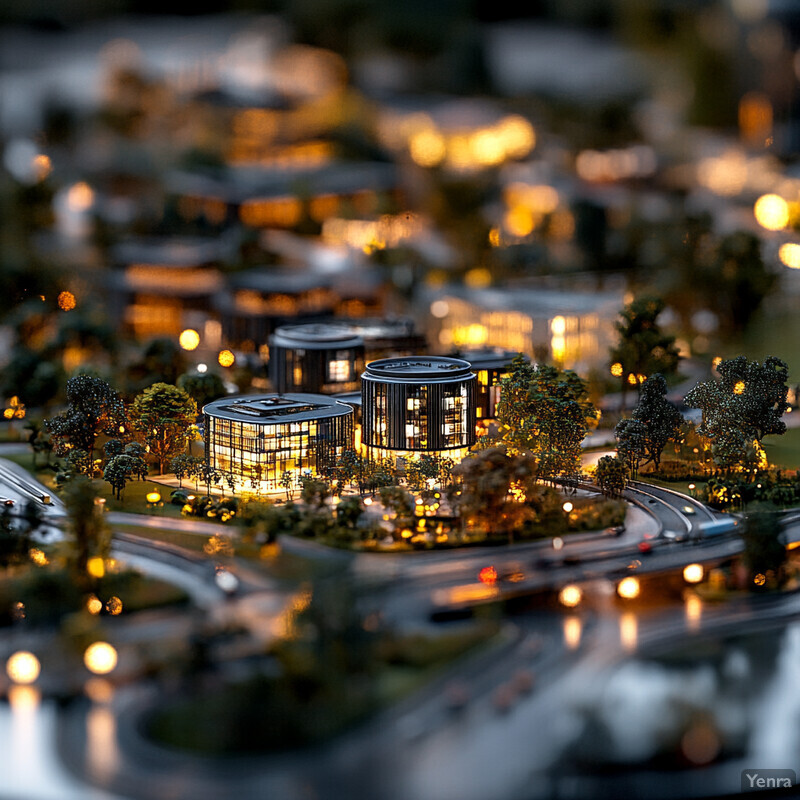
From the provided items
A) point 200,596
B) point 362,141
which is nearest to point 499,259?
point 362,141

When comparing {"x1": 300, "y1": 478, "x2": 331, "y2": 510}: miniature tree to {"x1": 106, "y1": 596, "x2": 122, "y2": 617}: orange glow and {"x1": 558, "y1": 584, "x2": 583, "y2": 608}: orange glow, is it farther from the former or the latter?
{"x1": 558, "y1": 584, "x2": 583, "y2": 608}: orange glow

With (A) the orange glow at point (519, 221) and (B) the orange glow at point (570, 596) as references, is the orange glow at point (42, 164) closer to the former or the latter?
(A) the orange glow at point (519, 221)

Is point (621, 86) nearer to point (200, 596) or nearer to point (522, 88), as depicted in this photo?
point (522, 88)

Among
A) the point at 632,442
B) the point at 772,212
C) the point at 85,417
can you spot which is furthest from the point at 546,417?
the point at 772,212

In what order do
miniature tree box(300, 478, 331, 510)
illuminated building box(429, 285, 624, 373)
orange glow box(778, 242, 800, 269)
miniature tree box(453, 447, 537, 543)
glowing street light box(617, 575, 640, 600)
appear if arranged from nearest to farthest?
glowing street light box(617, 575, 640, 600) < miniature tree box(453, 447, 537, 543) < miniature tree box(300, 478, 331, 510) < illuminated building box(429, 285, 624, 373) < orange glow box(778, 242, 800, 269)

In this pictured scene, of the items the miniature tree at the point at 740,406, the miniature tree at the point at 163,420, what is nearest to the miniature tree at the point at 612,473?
the miniature tree at the point at 740,406

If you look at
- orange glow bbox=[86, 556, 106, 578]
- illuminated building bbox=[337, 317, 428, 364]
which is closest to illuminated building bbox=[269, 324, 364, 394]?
illuminated building bbox=[337, 317, 428, 364]

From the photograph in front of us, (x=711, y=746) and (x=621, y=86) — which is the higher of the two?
(x=621, y=86)
